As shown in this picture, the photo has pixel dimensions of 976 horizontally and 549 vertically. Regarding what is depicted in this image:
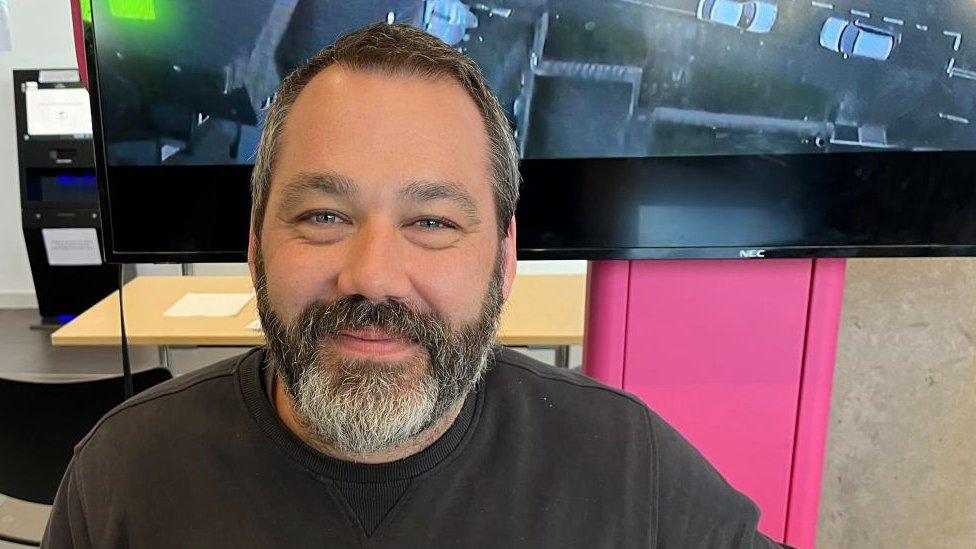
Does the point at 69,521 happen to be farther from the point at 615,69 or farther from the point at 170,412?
the point at 615,69

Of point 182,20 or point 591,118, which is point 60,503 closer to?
point 182,20

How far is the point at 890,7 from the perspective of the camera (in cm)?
104

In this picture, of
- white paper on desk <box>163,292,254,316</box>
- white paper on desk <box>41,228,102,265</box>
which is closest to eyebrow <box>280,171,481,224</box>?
white paper on desk <box>163,292,254,316</box>

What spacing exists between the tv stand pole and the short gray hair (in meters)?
0.31

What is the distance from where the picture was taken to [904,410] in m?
1.45

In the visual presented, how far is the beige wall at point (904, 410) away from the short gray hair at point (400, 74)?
816 millimetres

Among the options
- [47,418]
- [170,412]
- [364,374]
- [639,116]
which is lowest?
[47,418]

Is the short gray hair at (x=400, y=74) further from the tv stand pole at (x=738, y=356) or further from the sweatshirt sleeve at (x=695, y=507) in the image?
the sweatshirt sleeve at (x=695, y=507)

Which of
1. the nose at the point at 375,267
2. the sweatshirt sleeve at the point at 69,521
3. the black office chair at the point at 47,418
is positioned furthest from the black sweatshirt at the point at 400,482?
the black office chair at the point at 47,418

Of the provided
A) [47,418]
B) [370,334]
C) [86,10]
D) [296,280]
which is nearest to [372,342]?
[370,334]

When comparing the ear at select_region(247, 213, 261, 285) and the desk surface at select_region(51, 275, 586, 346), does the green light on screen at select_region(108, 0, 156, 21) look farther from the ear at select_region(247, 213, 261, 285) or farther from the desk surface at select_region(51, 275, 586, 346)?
the desk surface at select_region(51, 275, 586, 346)

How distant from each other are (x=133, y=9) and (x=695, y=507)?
3.55ft

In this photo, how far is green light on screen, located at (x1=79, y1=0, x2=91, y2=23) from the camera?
1.02m

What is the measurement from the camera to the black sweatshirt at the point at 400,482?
97cm
